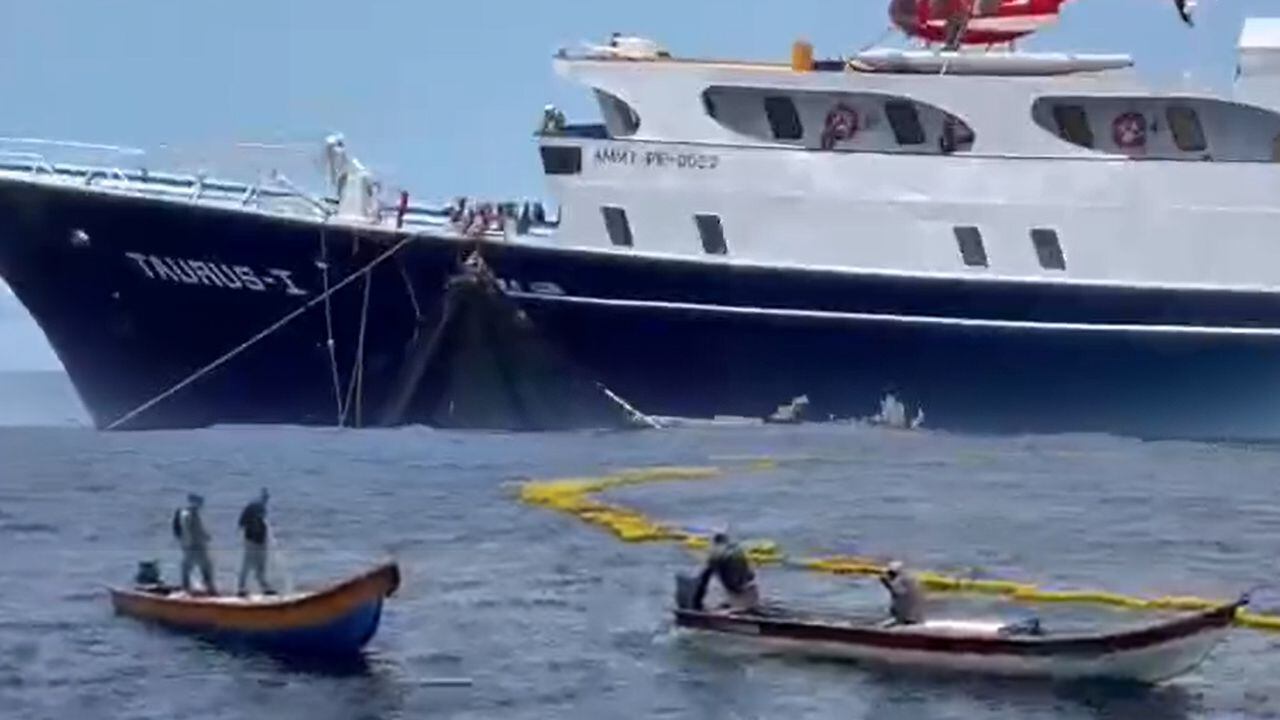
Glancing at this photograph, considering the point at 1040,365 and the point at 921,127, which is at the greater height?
the point at 921,127

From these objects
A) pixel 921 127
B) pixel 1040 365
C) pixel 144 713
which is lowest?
pixel 144 713

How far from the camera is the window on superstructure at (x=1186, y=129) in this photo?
5628cm

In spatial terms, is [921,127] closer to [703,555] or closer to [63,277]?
[703,555]

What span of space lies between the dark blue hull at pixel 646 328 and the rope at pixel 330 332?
0.04 m

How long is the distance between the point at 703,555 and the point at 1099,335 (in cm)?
1264

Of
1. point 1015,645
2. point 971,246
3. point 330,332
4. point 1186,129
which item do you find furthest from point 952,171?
point 1015,645

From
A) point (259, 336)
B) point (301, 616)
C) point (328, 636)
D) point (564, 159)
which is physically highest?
point (564, 159)

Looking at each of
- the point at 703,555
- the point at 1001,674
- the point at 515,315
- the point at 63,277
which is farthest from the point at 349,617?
the point at 63,277

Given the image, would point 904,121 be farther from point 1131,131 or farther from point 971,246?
point 1131,131

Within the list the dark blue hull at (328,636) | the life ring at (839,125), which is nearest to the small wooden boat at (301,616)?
the dark blue hull at (328,636)

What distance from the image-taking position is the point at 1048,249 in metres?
55.8

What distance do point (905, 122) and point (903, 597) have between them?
23609 millimetres

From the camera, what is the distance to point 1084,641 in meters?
33.2

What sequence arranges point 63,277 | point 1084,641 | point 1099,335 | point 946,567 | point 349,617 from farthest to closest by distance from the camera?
point 63,277
point 1099,335
point 946,567
point 349,617
point 1084,641
